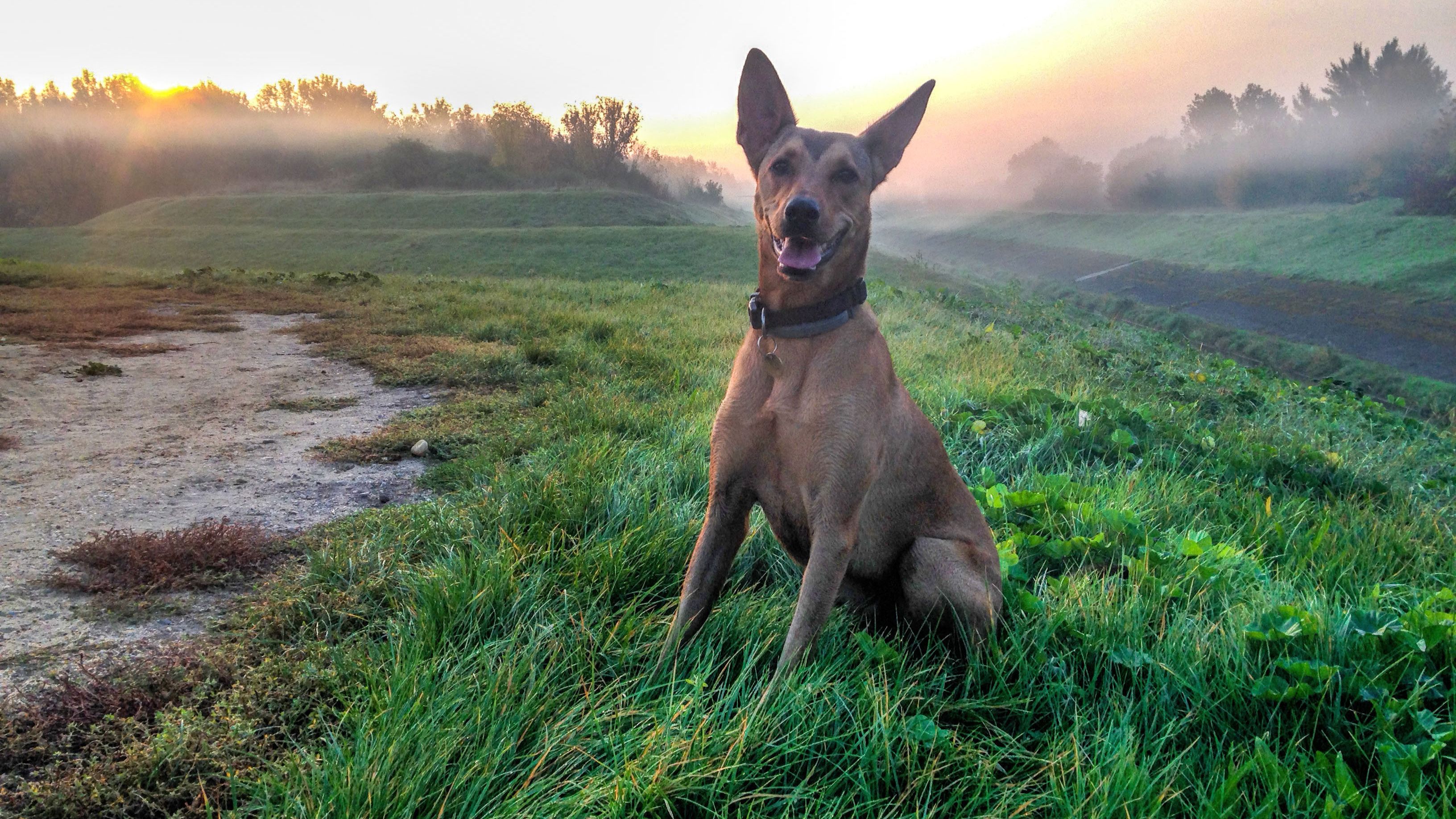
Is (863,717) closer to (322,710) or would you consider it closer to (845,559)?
(845,559)

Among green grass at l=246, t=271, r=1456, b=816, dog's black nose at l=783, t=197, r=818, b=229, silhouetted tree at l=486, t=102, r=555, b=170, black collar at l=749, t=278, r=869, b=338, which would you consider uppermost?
silhouetted tree at l=486, t=102, r=555, b=170

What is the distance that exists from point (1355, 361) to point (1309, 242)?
18947mm

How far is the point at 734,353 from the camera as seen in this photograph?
7992mm

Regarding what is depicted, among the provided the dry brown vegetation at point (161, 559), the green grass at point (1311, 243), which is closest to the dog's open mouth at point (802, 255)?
the dry brown vegetation at point (161, 559)

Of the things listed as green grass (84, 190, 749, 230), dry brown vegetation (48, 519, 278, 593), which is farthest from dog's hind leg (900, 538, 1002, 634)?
green grass (84, 190, 749, 230)

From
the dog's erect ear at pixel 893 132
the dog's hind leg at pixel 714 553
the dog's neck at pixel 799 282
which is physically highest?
the dog's erect ear at pixel 893 132

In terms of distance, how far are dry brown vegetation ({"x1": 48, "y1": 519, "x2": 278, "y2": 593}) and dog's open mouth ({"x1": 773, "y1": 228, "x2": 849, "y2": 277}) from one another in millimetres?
2484

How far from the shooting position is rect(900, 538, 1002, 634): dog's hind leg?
2.40 m

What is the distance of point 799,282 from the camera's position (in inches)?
95.5

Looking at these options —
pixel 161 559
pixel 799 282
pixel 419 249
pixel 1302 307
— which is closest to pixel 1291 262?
pixel 1302 307

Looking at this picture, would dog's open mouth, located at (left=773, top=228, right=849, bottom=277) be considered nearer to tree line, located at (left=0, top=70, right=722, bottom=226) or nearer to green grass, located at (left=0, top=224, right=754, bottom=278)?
green grass, located at (left=0, top=224, right=754, bottom=278)

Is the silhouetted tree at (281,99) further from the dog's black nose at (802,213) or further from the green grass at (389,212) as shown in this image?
the dog's black nose at (802,213)

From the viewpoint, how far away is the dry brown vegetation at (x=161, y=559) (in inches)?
107

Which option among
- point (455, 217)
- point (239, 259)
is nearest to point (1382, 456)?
point (239, 259)
